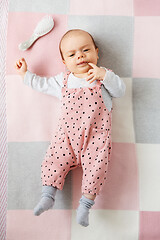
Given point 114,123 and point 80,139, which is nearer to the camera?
point 80,139

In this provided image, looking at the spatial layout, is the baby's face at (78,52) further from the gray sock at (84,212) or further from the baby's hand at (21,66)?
the gray sock at (84,212)

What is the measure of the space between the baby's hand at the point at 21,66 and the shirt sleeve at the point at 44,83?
0.02 m

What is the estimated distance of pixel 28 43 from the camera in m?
1.41

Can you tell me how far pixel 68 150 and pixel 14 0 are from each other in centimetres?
81

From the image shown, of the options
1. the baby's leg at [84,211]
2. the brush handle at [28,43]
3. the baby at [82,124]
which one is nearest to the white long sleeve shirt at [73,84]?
the baby at [82,124]

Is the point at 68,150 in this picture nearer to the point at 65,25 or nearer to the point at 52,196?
the point at 52,196

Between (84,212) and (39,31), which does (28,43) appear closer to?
(39,31)

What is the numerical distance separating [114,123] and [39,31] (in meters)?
0.58

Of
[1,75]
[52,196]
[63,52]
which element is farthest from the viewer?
[1,75]

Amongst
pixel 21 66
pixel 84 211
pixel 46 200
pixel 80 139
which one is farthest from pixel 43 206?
pixel 21 66

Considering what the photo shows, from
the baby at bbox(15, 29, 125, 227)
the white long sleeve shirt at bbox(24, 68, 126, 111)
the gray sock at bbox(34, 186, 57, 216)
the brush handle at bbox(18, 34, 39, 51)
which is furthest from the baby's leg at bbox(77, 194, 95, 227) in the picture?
the brush handle at bbox(18, 34, 39, 51)

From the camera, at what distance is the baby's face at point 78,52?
1.26 m

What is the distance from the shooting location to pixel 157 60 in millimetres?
1436

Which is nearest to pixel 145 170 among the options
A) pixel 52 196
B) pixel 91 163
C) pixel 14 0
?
pixel 91 163
